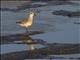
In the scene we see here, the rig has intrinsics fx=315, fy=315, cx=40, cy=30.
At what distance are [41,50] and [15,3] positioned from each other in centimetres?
308

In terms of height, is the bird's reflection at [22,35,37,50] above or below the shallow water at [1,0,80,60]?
below

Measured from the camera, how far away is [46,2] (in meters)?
8.28

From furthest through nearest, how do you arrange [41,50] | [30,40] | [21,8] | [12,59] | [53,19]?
1. [21,8]
2. [53,19]
3. [30,40]
4. [41,50]
5. [12,59]

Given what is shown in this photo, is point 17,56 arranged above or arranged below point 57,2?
below

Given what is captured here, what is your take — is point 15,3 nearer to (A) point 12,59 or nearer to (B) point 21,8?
(B) point 21,8

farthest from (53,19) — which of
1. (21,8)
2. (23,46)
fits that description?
(23,46)

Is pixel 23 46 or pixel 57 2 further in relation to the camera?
pixel 57 2

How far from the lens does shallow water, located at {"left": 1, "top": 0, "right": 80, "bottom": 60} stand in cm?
587

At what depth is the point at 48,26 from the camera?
679 cm

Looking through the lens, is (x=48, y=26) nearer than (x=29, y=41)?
No

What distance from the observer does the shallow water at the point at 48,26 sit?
5.87m

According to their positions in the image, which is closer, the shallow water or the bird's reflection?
the bird's reflection

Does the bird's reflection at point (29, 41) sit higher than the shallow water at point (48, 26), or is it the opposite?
the shallow water at point (48, 26)

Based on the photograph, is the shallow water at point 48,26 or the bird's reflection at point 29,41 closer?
the bird's reflection at point 29,41
